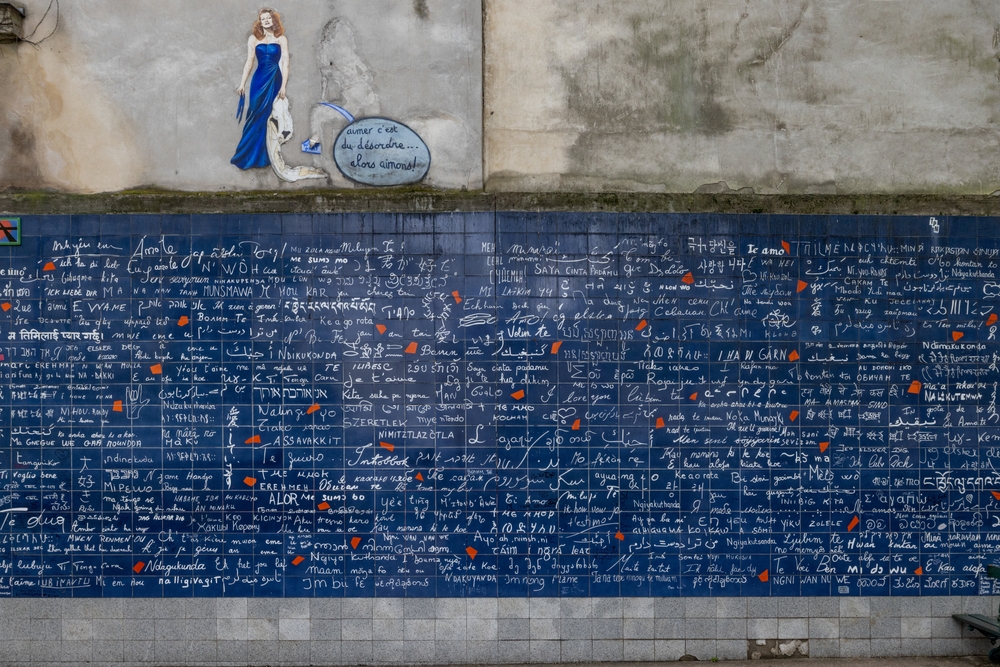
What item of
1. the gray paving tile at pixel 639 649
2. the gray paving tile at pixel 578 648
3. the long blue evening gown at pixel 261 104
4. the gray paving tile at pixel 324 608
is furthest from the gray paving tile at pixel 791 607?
the long blue evening gown at pixel 261 104

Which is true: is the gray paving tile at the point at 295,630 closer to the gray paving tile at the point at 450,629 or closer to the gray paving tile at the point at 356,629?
the gray paving tile at the point at 356,629

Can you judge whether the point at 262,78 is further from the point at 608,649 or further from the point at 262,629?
the point at 608,649

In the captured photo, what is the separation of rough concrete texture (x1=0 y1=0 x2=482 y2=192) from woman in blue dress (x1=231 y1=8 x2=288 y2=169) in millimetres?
85

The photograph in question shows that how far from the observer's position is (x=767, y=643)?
7.45 metres

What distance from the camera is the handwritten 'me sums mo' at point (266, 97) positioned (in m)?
7.40

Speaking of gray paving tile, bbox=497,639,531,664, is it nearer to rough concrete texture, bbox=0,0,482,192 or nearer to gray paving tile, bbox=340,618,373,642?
gray paving tile, bbox=340,618,373,642

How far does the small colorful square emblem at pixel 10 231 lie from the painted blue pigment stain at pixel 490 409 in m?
0.10

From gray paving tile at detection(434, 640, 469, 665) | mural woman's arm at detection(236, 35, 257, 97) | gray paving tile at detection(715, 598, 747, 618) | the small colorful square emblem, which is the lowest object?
gray paving tile at detection(434, 640, 469, 665)

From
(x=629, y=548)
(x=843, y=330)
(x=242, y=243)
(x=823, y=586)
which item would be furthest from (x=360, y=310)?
(x=823, y=586)

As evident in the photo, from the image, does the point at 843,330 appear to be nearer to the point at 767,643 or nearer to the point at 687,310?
the point at 687,310

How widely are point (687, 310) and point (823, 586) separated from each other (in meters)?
3.03

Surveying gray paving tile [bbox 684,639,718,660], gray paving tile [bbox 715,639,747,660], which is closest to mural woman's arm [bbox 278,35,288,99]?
gray paving tile [bbox 684,639,718,660]

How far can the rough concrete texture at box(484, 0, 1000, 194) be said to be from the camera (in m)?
7.49

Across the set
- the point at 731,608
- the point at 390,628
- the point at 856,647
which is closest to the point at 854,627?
the point at 856,647
